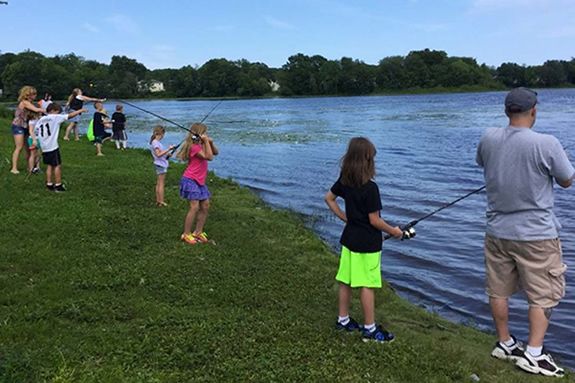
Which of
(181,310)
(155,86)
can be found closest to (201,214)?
(181,310)

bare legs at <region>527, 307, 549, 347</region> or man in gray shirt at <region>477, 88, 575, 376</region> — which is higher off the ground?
man in gray shirt at <region>477, 88, 575, 376</region>

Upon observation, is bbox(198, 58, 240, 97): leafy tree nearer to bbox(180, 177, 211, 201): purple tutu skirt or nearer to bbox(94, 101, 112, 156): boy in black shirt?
bbox(94, 101, 112, 156): boy in black shirt

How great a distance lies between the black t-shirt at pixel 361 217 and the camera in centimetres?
518

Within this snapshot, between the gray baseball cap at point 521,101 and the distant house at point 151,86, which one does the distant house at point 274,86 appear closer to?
the distant house at point 151,86

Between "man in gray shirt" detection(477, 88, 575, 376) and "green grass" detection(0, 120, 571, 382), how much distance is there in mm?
634

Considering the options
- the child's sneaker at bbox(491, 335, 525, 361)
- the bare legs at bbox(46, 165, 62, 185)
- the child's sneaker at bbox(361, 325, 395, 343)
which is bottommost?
the child's sneaker at bbox(491, 335, 525, 361)

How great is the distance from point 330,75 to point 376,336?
13387 centimetres

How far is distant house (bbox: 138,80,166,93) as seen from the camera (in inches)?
5221

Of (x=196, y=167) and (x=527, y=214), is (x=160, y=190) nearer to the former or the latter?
(x=196, y=167)

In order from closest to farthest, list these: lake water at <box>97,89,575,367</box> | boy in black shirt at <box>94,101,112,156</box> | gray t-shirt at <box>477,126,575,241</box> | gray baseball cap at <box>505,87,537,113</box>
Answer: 1. gray t-shirt at <box>477,126,575,241</box>
2. gray baseball cap at <box>505,87,537,113</box>
3. lake water at <box>97,89,575,367</box>
4. boy in black shirt at <box>94,101,112,156</box>

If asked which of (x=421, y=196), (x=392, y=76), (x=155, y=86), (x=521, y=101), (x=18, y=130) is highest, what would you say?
(x=392, y=76)

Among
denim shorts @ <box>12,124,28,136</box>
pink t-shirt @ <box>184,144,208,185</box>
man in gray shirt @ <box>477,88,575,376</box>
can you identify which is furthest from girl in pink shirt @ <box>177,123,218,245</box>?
denim shorts @ <box>12,124,28,136</box>

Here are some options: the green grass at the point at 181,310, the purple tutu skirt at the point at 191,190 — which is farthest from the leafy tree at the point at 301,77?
the purple tutu skirt at the point at 191,190

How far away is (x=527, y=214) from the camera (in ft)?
15.8
